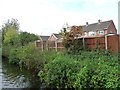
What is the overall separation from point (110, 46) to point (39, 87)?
4893 mm

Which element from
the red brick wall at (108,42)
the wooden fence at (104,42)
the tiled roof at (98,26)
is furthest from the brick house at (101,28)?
the red brick wall at (108,42)

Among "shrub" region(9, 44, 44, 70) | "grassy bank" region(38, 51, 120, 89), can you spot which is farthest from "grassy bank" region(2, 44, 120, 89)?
"shrub" region(9, 44, 44, 70)

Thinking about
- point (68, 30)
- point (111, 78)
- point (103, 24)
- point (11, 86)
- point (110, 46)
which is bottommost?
point (11, 86)

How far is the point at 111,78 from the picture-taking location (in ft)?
23.2

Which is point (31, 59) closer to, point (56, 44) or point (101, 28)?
point (56, 44)

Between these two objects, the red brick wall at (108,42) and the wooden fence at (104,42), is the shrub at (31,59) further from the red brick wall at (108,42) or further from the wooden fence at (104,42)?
the red brick wall at (108,42)

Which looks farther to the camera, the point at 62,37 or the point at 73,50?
the point at 62,37

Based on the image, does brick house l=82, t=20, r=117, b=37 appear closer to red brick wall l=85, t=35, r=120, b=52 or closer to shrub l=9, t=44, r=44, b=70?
shrub l=9, t=44, r=44, b=70

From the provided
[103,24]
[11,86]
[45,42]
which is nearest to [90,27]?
[103,24]

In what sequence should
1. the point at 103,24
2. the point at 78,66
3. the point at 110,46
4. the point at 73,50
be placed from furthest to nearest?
→ the point at 103,24 → the point at 73,50 → the point at 110,46 → the point at 78,66

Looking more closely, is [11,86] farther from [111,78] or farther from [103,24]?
[103,24]

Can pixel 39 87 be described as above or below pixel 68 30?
below

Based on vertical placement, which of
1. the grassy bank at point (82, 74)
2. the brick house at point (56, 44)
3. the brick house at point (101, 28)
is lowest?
the grassy bank at point (82, 74)

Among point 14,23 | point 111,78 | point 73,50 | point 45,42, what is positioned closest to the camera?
point 111,78
